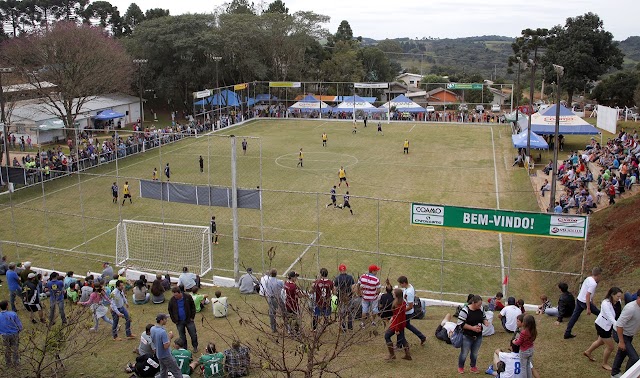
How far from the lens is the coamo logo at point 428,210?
1645cm

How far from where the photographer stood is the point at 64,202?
30859 millimetres

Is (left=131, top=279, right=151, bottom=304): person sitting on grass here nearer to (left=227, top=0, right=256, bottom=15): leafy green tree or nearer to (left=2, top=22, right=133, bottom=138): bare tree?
(left=2, top=22, right=133, bottom=138): bare tree

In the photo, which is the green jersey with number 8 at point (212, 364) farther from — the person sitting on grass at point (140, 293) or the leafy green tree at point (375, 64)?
the leafy green tree at point (375, 64)

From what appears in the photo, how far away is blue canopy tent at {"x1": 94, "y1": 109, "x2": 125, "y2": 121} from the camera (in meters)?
53.3


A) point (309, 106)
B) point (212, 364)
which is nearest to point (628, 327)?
point (212, 364)

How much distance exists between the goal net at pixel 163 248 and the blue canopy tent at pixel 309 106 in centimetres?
3962

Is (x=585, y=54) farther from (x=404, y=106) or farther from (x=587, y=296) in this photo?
(x=587, y=296)

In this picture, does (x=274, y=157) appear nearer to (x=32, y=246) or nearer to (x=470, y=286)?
(x=32, y=246)

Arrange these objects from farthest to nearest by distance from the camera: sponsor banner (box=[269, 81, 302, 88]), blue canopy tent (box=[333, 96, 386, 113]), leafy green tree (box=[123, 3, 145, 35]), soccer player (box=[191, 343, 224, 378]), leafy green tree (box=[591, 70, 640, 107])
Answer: leafy green tree (box=[123, 3, 145, 35])
sponsor banner (box=[269, 81, 302, 88])
leafy green tree (box=[591, 70, 640, 107])
blue canopy tent (box=[333, 96, 386, 113])
soccer player (box=[191, 343, 224, 378])

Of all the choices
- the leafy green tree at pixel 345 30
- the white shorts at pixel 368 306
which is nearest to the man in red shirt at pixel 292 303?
the white shorts at pixel 368 306

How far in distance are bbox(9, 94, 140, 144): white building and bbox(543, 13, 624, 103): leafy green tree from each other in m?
46.2

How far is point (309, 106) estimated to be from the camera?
62719 millimetres

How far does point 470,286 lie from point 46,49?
37903 mm

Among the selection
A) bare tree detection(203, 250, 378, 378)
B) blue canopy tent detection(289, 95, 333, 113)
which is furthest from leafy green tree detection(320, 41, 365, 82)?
bare tree detection(203, 250, 378, 378)
